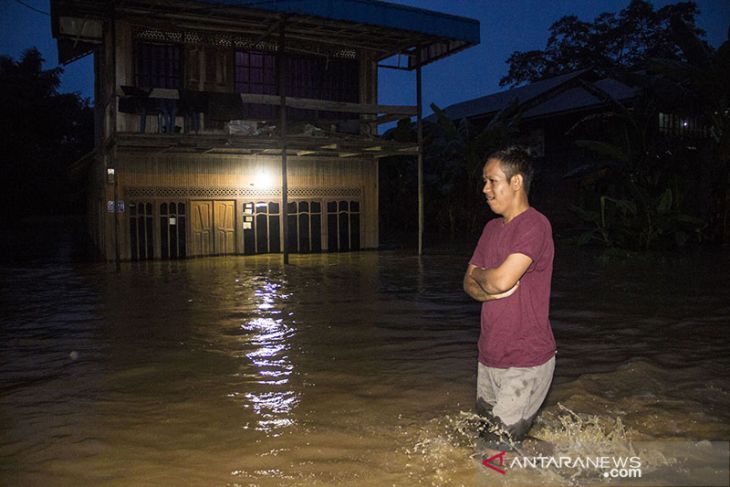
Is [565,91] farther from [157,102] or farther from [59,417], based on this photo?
[59,417]

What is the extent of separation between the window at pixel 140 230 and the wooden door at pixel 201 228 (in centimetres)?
104

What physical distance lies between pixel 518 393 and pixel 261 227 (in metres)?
15.0

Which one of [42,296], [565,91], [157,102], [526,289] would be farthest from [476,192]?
[526,289]

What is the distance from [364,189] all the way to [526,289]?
15.8 m

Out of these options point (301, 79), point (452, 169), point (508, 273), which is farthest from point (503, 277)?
point (452, 169)

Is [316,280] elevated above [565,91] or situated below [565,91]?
below

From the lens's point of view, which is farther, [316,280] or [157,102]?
[157,102]

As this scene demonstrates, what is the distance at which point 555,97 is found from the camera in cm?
2594

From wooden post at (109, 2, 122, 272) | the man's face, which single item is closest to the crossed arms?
the man's face

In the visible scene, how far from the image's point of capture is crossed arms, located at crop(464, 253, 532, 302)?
3146mm

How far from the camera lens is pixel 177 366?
5938 millimetres

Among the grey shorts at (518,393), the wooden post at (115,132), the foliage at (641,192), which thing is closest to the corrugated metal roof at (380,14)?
the wooden post at (115,132)

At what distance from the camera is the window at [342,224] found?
1867 centimetres

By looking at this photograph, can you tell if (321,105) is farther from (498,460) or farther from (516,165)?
(498,460)
